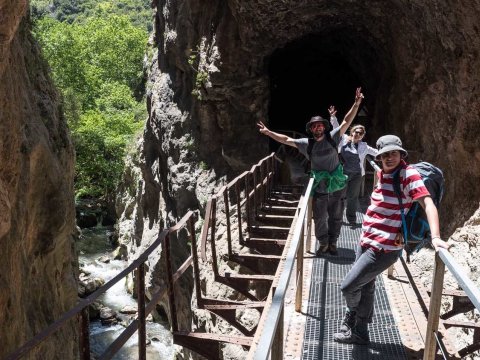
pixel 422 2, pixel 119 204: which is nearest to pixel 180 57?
pixel 422 2

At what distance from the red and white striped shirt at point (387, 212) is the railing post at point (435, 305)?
0.71m

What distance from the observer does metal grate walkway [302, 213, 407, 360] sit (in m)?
4.38

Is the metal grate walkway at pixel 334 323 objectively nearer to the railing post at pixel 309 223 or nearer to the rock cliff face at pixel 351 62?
the railing post at pixel 309 223

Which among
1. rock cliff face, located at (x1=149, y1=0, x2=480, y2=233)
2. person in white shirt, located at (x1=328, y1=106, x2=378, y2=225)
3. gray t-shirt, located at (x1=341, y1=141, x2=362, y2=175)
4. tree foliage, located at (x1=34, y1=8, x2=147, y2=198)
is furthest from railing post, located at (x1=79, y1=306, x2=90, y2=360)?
tree foliage, located at (x1=34, y1=8, x2=147, y2=198)

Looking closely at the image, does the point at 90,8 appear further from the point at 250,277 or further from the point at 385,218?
the point at 385,218

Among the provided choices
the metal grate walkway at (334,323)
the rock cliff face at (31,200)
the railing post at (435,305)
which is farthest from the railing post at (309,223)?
the rock cliff face at (31,200)

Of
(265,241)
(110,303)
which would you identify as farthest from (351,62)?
(110,303)

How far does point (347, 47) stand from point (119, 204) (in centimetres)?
1630

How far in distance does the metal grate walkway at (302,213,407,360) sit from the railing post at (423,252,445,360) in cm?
102

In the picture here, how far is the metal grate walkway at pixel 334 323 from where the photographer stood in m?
4.38

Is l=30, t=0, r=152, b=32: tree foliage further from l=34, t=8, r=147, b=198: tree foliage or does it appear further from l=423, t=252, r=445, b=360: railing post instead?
l=423, t=252, r=445, b=360: railing post

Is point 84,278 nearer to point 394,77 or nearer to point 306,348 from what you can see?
point 394,77

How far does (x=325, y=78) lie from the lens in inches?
929

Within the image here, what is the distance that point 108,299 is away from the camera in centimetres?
2294
